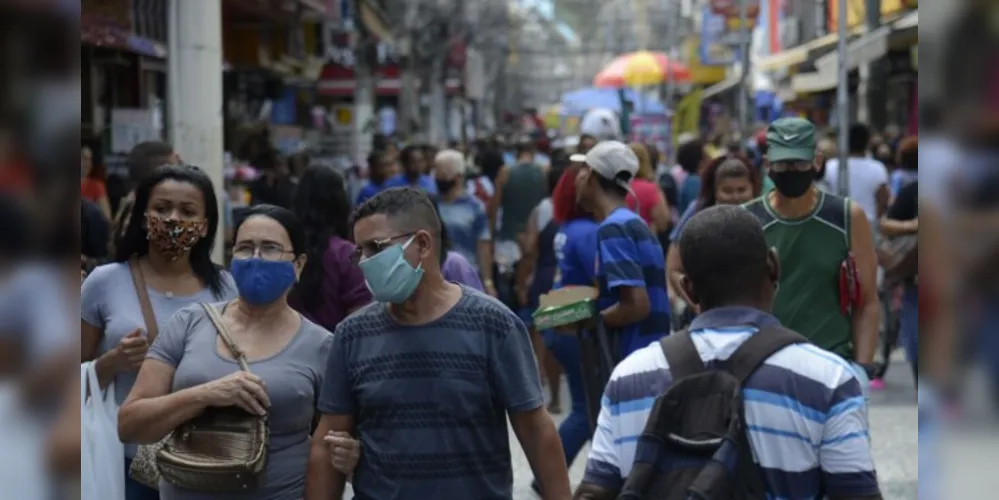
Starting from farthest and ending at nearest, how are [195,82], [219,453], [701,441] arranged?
[195,82]
[219,453]
[701,441]

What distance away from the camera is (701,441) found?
10.6ft

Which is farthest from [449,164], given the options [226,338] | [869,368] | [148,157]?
[226,338]

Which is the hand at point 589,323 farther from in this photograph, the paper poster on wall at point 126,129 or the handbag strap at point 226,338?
the paper poster on wall at point 126,129

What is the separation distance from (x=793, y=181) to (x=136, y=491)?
2.70 metres

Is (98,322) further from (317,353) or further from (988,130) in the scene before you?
(988,130)

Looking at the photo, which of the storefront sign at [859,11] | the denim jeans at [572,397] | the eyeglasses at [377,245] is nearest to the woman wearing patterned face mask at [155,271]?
the eyeglasses at [377,245]

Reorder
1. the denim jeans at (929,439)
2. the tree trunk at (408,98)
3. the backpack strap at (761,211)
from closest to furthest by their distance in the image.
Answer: the denim jeans at (929,439) → the backpack strap at (761,211) → the tree trunk at (408,98)

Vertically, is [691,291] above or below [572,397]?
above

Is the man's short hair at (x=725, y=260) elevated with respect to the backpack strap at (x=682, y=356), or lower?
elevated

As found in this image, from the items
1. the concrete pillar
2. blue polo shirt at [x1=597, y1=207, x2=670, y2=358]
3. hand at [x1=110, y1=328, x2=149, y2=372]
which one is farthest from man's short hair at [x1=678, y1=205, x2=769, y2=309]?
the concrete pillar

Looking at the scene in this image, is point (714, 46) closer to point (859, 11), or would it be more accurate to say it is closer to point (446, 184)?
point (859, 11)

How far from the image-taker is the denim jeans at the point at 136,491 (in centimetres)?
532

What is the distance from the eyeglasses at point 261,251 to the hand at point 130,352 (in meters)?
0.44

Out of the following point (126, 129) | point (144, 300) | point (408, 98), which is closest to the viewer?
point (144, 300)
